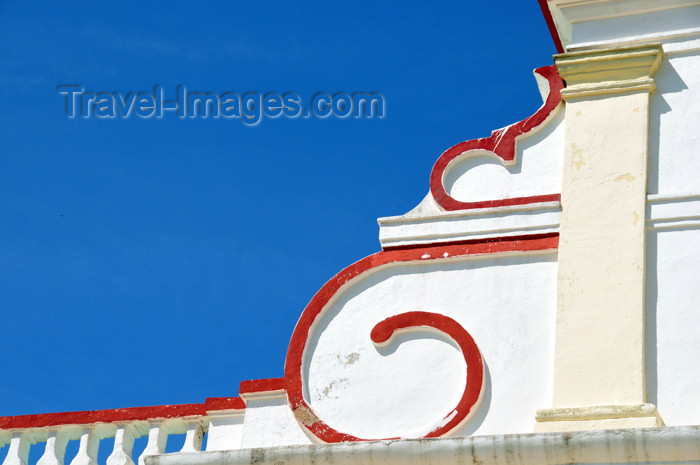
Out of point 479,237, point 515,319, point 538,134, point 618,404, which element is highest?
point 538,134

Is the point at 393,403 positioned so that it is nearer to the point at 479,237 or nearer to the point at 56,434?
the point at 479,237

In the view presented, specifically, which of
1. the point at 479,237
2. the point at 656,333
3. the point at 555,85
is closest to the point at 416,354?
the point at 479,237

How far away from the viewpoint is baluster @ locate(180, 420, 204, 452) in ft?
25.3

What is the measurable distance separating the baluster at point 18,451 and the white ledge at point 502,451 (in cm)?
124

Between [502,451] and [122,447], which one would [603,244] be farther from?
[122,447]

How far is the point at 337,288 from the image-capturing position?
307 inches

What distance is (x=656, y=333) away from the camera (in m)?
7.06

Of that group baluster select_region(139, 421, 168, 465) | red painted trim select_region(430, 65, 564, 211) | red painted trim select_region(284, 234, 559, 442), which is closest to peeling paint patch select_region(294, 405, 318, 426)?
red painted trim select_region(284, 234, 559, 442)

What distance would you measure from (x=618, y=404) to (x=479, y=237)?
1339mm

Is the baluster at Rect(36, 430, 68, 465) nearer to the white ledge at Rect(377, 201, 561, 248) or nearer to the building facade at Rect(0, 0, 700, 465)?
the building facade at Rect(0, 0, 700, 465)

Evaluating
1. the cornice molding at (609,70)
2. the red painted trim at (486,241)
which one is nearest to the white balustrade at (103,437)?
the red painted trim at (486,241)

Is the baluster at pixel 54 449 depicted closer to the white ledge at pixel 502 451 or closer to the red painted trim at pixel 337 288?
the white ledge at pixel 502 451

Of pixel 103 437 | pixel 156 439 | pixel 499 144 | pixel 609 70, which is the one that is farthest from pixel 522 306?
pixel 103 437

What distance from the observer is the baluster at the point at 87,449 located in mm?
7758
